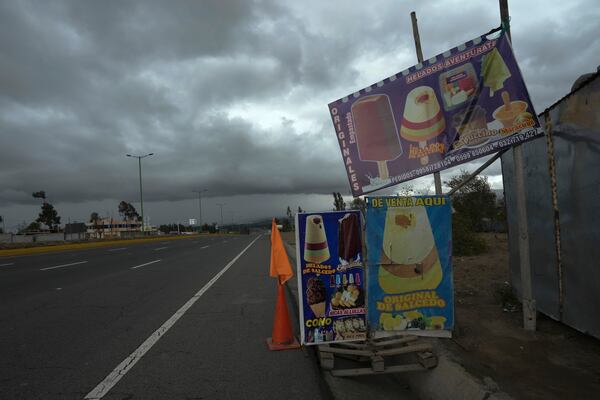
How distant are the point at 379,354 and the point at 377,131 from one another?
254cm

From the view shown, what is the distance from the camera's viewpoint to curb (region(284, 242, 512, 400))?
356cm

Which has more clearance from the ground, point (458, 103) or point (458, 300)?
point (458, 103)

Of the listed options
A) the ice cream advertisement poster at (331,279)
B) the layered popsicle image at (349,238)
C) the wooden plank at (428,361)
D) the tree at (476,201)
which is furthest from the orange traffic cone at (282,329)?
the tree at (476,201)

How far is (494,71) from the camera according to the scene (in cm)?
504

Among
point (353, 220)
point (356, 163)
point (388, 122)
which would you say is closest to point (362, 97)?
point (388, 122)

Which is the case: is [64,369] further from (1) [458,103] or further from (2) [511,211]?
(2) [511,211]

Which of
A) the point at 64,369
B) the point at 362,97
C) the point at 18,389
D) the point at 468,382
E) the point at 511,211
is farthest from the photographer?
the point at 511,211

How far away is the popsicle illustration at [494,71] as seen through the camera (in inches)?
197

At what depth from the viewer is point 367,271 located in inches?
187

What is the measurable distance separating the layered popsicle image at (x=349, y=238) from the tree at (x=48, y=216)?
10395cm

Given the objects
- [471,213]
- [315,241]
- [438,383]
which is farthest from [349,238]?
[471,213]

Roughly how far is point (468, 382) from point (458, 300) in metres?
3.26

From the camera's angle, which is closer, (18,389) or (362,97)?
(18,389)

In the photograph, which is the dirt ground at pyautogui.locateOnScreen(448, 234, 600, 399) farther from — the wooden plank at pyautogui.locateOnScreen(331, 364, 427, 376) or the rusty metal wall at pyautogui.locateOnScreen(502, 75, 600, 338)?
the wooden plank at pyautogui.locateOnScreen(331, 364, 427, 376)
